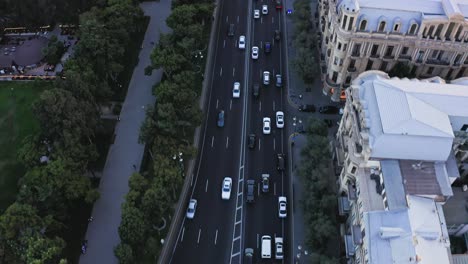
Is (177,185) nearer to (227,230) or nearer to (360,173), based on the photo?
(227,230)

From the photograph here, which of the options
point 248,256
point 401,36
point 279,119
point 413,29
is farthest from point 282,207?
point 413,29

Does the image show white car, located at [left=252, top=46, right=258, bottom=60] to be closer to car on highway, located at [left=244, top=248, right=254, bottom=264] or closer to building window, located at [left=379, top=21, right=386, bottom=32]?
building window, located at [left=379, top=21, right=386, bottom=32]

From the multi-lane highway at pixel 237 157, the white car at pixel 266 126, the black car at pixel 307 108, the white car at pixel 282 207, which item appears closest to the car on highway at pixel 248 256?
the multi-lane highway at pixel 237 157

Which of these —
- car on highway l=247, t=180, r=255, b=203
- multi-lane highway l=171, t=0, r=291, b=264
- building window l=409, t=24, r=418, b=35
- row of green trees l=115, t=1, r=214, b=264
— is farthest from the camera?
building window l=409, t=24, r=418, b=35

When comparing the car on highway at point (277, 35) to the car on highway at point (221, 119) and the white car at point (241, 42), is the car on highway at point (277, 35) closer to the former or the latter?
the white car at point (241, 42)

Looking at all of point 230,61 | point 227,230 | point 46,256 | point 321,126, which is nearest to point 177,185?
point 227,230

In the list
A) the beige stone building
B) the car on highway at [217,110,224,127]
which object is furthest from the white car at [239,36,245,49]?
the beige stone building

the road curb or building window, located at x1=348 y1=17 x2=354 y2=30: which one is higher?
building window, located at x1=348 y1=17 x2=354 y2=30

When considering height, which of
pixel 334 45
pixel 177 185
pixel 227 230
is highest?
pixel 334 45
